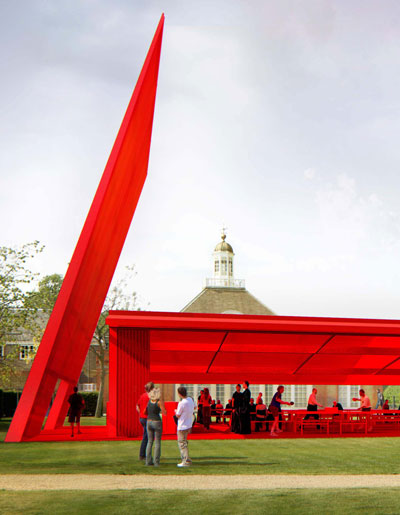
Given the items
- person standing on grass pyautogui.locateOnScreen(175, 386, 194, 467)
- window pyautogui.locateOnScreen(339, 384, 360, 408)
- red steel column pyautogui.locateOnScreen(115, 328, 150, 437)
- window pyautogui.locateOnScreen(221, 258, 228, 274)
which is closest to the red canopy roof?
red steel column pyautogui.locateOnScreen(115, 328, 150, 437)

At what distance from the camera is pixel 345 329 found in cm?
1797

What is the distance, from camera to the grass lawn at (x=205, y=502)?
7.04m

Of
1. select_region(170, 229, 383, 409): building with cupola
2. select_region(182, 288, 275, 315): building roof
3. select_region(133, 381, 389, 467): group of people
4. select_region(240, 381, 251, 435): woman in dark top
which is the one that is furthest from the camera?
select_region(182, 288, 275, 315): building roof

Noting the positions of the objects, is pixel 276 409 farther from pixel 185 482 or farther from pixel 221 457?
pixel 185 482

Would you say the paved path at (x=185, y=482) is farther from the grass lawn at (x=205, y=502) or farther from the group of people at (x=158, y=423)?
the group of people at (x=158, y=423)

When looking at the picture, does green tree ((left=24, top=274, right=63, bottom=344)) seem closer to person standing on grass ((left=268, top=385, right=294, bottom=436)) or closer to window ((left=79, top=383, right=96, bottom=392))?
window ((left=79, top=383, right=96, bottom=392))

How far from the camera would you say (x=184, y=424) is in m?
11.0

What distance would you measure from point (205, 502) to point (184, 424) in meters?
3.59

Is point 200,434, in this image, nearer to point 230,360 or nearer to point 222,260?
point 230,360

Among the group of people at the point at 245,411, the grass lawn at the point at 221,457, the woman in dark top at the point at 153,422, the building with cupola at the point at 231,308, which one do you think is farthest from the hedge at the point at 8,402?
the woman in dark top at the point at 153,422

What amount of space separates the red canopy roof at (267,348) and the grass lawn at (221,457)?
9.38ft

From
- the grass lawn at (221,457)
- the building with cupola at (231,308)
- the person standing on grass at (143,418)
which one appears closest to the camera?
the grass lawn at (221,457)

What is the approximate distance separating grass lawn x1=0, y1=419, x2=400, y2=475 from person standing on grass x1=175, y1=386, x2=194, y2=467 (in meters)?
0.21

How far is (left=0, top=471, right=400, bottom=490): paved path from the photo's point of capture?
28.4ft
